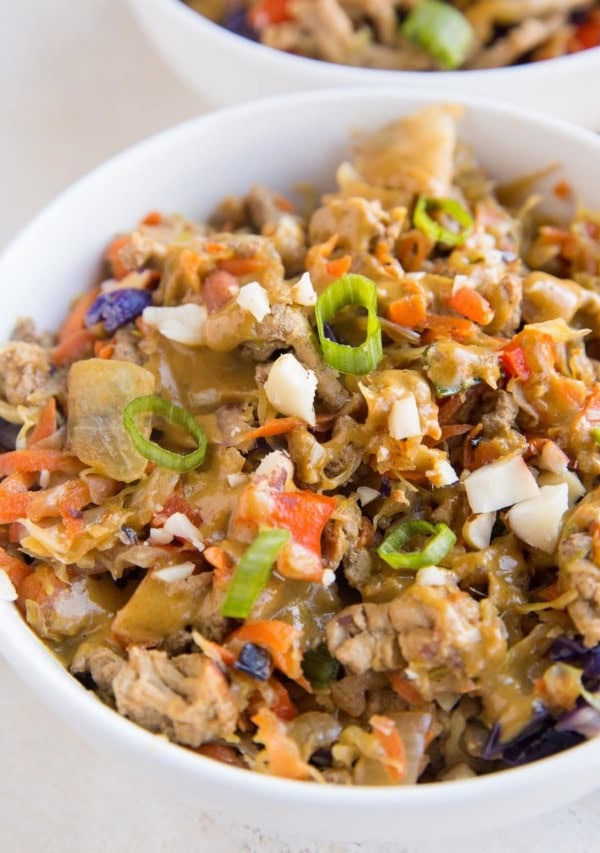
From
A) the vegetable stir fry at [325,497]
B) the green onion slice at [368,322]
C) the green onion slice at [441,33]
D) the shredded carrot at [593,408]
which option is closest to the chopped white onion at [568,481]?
the vegetable stir fry at [325,497]

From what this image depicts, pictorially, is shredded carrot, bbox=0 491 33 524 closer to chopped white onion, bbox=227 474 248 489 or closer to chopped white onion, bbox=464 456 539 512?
chopped white onion, bbox=227 474 248 489

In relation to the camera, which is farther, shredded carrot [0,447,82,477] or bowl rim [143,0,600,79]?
bowl rim [143,0,600,79]

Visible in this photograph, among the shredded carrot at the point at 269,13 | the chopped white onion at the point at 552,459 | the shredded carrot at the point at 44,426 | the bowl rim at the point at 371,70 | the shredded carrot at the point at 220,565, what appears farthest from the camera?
the shredded carrot at the point at 269,13

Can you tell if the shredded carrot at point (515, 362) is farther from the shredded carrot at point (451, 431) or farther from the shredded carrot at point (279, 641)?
the shredded carrot at point (279, 641)

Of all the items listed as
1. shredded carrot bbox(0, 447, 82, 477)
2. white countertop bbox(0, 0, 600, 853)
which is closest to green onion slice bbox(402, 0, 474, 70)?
white countertop bbox(0, 0, 600, 853)

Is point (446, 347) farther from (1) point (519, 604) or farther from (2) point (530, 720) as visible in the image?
(2) point (530, 720)

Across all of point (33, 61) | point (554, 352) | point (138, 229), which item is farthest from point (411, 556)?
point (33, 61)
